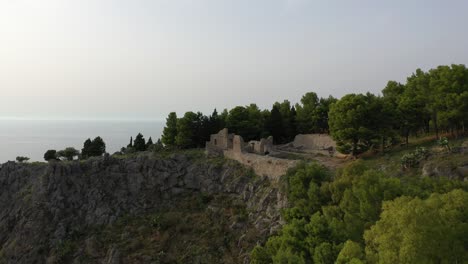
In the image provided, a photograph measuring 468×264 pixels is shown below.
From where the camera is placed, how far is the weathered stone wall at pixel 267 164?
3138cm

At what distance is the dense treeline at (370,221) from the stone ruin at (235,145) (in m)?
13.8

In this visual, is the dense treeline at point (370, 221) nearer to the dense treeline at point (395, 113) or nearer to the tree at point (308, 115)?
the dense treeline at point (395, 113)

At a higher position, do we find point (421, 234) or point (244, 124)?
point (244, 124)

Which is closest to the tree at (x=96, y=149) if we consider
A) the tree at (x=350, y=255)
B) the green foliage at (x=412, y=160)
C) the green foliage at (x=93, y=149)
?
the green foliage at (x=93, y=149)

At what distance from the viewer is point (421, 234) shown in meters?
11.2

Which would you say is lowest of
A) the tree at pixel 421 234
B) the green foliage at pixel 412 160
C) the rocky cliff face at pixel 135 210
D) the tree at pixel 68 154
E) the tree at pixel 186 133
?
the rocky cliff face at pixel 135 210

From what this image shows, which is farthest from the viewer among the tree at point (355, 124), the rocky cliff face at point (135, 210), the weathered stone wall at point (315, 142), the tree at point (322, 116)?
the tree at point (322, 116)

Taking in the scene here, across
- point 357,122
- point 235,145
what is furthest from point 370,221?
point 235,145

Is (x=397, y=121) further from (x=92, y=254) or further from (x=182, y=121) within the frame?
(x=92, y=254)

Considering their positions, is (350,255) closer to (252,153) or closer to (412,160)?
(412,160)

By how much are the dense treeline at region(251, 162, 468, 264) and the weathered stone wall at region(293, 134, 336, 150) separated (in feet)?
66.6

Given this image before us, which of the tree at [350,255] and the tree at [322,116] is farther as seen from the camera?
the tree at [322,116]

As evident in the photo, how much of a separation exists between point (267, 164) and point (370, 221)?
17.5 m

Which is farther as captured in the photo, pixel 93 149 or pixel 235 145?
pixel 93 149
